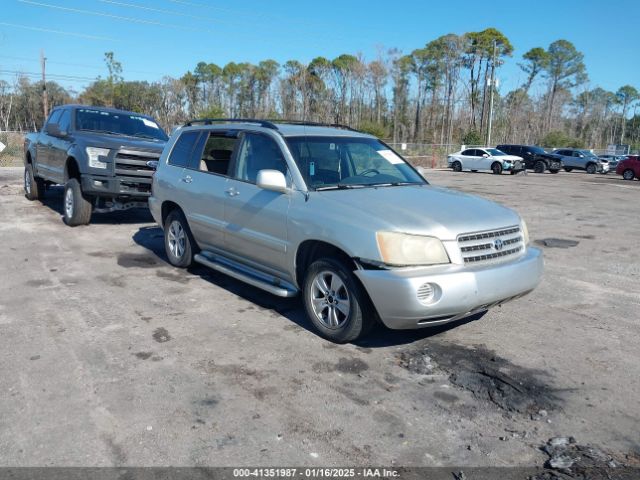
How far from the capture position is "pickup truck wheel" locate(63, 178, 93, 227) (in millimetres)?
9172

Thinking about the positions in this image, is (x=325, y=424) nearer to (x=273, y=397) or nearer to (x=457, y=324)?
(x=273, y=397)

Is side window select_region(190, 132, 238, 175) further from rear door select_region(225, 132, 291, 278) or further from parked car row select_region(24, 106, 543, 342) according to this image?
rear door select_region(225, 132, 291, 278)

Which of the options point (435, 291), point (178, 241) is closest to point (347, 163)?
point (435, 291)

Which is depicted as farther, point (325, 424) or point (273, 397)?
point (273, 397)

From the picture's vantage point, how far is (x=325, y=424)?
11.1 ft

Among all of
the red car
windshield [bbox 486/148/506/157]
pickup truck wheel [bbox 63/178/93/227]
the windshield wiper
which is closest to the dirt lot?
the windshield wiper

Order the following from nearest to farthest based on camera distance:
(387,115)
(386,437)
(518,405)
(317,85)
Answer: (386,437), (518,405), (317,85), (387,115)

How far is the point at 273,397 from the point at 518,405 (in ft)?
5.38

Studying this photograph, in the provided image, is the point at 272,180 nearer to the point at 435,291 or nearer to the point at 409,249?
the point at 409,249

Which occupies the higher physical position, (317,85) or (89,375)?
(317,85)

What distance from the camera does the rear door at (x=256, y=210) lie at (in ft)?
16.6

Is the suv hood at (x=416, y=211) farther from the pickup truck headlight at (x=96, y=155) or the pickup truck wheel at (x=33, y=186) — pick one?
the pickup truck wheel at (x=33, y=186)

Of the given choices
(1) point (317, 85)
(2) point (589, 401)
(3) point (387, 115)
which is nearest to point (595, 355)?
(2) point (589, 401)

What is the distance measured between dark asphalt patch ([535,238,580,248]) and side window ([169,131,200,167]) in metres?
5.97
